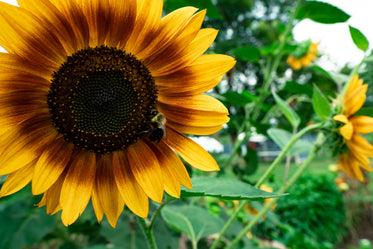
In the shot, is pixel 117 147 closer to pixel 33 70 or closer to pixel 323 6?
pixel 33 70

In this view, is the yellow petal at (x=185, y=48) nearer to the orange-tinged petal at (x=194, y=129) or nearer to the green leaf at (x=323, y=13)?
the orange-tinged petal at (x=194, y=129)

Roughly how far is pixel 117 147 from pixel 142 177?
0.11 m

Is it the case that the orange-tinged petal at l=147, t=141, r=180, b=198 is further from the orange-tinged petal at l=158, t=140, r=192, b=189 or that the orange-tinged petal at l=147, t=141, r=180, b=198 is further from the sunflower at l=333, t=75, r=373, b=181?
the sunflower at l=333, t=75, r=373, b=181

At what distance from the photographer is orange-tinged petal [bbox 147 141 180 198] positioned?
577mm

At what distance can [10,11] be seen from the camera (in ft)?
1.62

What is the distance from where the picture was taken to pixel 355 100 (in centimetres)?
93

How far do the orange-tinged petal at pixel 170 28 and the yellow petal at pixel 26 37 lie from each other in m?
0.19

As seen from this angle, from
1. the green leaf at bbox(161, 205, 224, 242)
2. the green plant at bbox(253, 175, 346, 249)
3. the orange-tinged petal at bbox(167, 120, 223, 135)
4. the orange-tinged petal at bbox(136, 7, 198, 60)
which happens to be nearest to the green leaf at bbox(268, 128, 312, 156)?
the green leaf at bbox(161, 205, 224, 242)

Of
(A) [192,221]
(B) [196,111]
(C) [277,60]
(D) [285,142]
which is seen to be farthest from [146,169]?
(C) [277,60]

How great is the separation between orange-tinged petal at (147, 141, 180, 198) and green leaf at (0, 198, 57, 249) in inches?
36.1

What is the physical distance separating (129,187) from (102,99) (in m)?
0.22

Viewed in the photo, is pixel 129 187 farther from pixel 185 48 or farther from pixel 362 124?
pixel 362 124

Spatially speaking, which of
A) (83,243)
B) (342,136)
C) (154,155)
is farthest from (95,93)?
(83,243)

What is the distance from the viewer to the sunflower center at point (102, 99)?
0.65 meters
